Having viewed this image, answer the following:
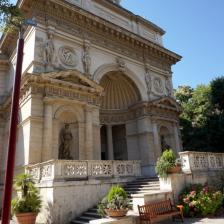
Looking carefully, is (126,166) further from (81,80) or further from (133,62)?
(133,62)

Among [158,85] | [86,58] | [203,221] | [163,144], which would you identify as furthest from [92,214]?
[158,85]

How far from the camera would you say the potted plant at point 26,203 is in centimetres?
995

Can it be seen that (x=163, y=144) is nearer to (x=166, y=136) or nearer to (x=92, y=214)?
(x=166, y=136)

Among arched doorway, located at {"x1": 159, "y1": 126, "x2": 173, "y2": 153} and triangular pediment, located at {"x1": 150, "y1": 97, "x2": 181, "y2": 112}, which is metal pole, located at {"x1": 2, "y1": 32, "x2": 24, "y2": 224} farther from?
arched doorway, located at {"x1": 159, "y1": 126, "x2": 173, "y2": 153}

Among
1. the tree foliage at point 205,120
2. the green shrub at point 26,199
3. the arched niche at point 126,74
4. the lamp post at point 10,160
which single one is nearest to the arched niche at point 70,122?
the arched niche at point 126,74

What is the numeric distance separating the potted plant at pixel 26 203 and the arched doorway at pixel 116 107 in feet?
36.5

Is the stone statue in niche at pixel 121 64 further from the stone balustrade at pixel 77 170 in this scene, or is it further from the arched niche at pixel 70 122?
the stone balustrade at pixel 77 170

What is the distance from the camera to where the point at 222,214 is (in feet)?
34.8

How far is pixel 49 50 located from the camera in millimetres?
16531

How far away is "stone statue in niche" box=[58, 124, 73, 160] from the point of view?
15.8 m

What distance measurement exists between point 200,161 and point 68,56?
10814 mm

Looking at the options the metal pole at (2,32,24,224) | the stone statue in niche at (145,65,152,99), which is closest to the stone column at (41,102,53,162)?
the metal pole at (2,32,24,224)

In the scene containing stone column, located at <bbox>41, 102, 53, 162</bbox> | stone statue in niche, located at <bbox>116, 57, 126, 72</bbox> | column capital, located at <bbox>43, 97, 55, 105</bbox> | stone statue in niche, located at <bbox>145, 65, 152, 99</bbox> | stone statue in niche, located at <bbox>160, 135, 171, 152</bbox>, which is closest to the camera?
stone column, located at <bbox>41, 102, 53, 162</bbox>

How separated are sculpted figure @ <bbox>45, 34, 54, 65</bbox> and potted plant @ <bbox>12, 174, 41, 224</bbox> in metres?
8.12
